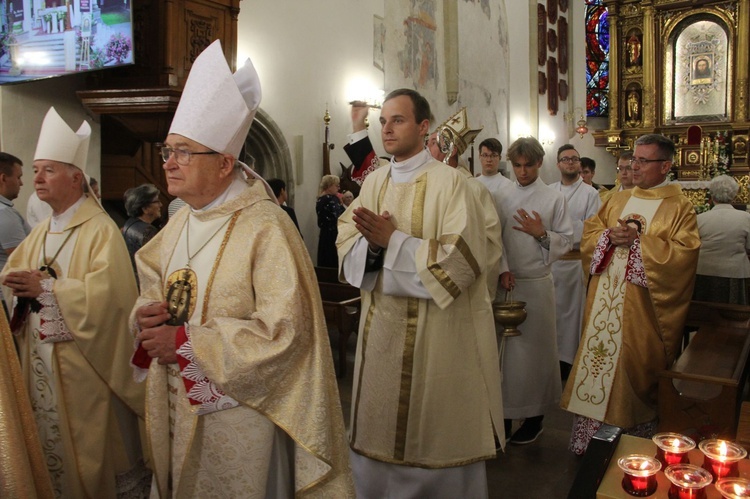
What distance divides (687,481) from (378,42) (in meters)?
10.6

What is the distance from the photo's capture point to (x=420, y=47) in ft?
41.1

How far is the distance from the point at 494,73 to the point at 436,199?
13589mm

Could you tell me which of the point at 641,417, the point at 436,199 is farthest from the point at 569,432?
the point at 436,199

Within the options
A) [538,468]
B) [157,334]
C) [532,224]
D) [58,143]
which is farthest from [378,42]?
[157,334]

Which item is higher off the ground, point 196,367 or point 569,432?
point 196,367

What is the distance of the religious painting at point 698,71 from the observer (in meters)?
18.2

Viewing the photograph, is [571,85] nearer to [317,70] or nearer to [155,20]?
[317,70]

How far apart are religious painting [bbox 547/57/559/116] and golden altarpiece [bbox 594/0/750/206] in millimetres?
1474

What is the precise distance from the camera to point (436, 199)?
3.20 metres

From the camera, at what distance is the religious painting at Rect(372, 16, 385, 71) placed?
11.3m

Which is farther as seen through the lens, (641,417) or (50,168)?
(641,417)

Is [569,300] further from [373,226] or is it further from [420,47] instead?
[420,47]

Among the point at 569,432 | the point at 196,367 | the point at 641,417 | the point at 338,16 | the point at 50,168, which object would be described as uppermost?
the point at 338,16

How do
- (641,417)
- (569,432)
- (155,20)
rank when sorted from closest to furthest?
1. (641,417)
2. (569,432)
3. (155,20)
